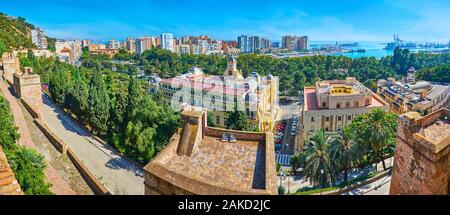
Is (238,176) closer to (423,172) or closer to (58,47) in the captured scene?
(423,172)

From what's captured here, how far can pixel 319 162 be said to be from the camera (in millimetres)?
16375

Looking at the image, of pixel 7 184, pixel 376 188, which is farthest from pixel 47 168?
pixel 376 188

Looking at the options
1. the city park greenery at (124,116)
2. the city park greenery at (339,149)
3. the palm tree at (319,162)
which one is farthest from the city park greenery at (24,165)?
the city park greenery at (339,149)

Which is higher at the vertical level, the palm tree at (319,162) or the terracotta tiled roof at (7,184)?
the terracotta tiled roof at (7,184)

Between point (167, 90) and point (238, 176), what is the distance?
27123 millimetres

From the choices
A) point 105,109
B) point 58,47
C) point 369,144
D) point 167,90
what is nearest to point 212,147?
point 369,144

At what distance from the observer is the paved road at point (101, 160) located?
624 inches

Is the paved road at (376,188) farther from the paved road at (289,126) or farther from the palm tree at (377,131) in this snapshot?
the paved road at (289,126)

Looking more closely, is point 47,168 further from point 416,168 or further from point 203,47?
point 203,47

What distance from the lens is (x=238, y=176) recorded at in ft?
22.7

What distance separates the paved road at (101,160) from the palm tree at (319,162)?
8464 mm

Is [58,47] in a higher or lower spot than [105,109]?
higher

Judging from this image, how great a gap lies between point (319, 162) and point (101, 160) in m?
11.8
